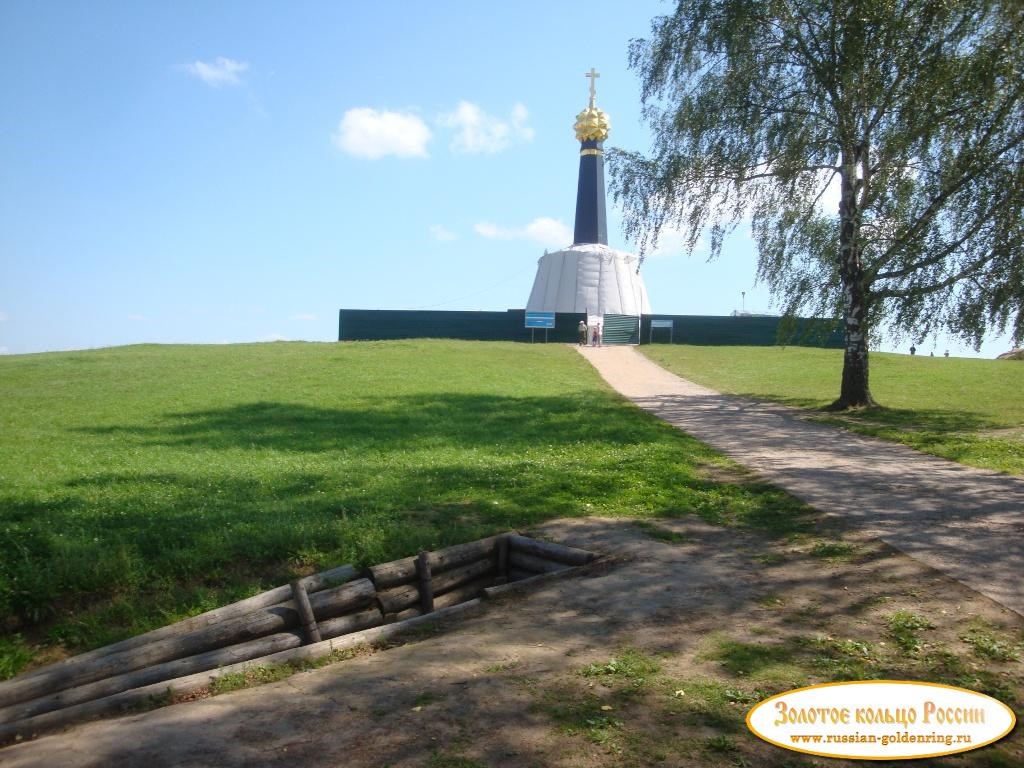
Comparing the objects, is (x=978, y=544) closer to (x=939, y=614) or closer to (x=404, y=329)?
(x=939, y=614)

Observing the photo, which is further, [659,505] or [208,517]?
[659,505]

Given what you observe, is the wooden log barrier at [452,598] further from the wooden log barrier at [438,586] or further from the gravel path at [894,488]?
the gravel path at [894,488]

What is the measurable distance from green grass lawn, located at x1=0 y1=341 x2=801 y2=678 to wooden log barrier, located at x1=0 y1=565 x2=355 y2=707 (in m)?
0.37

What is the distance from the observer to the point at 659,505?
9.51 m

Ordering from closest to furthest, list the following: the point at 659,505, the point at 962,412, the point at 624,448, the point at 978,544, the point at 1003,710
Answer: the point at 1003,710, the point at 978,544, the point at 659,505, the point at 624,448, the point at 962,412

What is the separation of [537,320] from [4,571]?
4025cm

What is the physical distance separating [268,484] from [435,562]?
349cm

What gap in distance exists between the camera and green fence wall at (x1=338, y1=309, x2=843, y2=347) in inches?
1847

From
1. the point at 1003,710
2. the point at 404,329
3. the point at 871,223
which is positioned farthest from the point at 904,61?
the point at 404,329

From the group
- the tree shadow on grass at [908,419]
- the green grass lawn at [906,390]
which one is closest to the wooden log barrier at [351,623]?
the green grass lawn at [906,390]

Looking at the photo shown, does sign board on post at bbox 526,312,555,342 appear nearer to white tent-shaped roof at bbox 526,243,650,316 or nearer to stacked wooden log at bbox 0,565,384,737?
white tent-shaped roof at bbox 526,243,650,316

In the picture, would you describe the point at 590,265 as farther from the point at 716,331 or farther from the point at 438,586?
the point at 438,586

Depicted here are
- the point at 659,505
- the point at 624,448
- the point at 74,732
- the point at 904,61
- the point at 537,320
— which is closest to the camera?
the point at 74,732

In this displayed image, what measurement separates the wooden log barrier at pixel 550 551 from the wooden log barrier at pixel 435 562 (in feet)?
0.65
